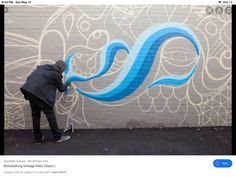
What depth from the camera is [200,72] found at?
546 centimetres

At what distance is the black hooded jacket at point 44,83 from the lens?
177 inches

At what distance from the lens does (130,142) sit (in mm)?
4781

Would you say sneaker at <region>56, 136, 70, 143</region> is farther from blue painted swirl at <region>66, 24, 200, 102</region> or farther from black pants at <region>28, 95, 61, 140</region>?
blue painted swirl at <region>66, 24, 200, 102</region>

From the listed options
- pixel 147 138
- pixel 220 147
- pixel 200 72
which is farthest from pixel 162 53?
pixel 220 147

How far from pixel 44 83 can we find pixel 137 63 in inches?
75.1

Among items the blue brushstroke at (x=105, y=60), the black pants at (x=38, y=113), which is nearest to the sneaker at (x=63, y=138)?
the black pants at (x=38, y=113)

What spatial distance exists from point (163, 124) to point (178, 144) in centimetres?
94

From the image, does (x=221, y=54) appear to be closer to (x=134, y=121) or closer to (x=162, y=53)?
(x=162, y=53)

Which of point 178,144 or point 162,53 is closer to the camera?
point 178,144

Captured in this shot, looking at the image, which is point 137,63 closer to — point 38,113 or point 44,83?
point 44,83

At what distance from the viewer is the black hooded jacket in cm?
448
